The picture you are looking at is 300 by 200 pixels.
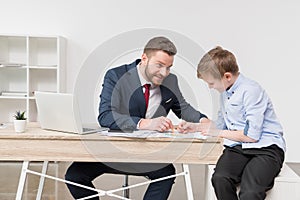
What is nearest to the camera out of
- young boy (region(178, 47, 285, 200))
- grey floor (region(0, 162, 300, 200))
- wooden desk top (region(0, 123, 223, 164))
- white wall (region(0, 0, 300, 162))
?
young boy (region(178, 47, 285, 200))

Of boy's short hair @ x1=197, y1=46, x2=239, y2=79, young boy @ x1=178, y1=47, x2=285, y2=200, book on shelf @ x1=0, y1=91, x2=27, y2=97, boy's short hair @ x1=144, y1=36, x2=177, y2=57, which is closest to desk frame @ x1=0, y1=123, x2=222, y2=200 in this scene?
young boy @ x1=178, y1=47, x2=285, y2=200

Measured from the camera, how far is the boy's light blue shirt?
7.10ft

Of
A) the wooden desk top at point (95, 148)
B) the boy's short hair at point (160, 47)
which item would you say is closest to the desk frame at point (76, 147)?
the wooden desk top at point (95, 148)

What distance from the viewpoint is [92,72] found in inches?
199

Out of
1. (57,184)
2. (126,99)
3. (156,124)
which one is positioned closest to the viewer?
(156,124)

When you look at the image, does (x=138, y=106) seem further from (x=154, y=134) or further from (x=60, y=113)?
(x=60, y=113)

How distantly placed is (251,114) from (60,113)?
2.94 feet

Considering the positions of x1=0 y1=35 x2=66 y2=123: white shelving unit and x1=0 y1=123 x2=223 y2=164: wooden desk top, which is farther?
x1=0 y1=35 x2=66 y2=123: white shelving unit

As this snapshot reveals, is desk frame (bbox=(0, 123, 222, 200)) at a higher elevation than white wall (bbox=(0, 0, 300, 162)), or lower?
lower

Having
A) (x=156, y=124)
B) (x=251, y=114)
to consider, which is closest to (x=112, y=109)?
(x=156, y=124)

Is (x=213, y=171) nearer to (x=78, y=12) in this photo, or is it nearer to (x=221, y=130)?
(x=221, y=130)

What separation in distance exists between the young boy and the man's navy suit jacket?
0.27 m

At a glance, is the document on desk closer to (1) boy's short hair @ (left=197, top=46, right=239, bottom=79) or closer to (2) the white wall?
(1) boy's short hair @ (left=197, top=46, right=239, bottom=79)

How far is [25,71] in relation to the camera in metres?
4.82
